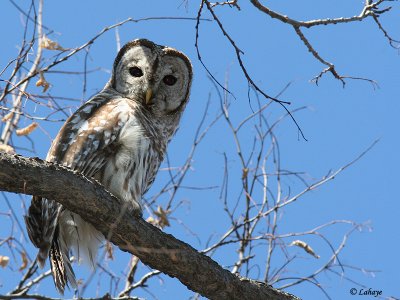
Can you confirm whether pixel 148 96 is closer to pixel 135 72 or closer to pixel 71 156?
pixel 135 72

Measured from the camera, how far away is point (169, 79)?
5262 millimetres

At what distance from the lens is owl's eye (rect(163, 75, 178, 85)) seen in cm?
523

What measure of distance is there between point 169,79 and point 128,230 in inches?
76.8

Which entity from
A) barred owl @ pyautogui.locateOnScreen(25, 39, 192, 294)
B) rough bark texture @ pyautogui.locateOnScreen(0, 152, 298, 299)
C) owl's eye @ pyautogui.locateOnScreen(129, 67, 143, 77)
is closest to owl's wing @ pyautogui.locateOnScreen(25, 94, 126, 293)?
barred owl @ pyautogui.locateOnScreen(25, 39, 192, 294)

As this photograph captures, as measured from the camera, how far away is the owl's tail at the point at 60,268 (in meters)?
4.11

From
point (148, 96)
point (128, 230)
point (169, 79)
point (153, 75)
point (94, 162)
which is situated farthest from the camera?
point (169, 79)

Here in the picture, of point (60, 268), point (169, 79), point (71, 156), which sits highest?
point (169, 79)

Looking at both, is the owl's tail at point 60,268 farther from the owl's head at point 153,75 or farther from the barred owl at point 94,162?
the owl's head at point 153,75

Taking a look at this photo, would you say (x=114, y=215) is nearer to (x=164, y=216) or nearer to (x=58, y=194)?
(x=58, y=194)

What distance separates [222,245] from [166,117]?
995 millimetres

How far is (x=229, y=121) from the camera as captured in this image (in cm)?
553

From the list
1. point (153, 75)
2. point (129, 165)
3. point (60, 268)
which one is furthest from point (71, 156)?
point (153, 75)

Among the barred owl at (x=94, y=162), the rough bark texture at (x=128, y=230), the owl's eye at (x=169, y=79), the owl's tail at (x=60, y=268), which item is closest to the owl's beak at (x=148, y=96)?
the barred owl at (x=94, y=162)

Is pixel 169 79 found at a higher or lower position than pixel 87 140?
higher
